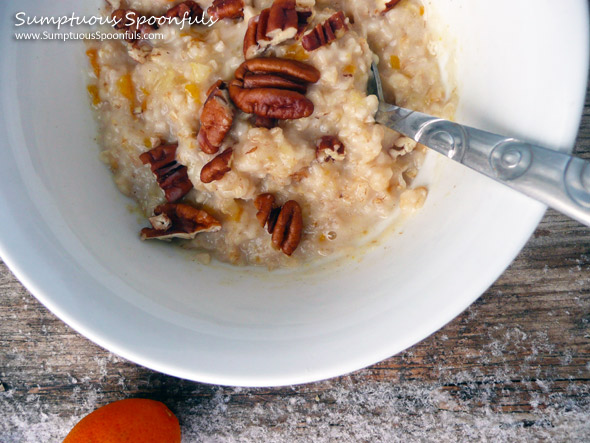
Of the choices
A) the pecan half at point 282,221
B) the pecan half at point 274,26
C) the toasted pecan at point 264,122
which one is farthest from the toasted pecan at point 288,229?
the pecan half at point 274,26

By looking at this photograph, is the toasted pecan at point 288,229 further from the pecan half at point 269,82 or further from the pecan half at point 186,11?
the pecan half at point 186,11

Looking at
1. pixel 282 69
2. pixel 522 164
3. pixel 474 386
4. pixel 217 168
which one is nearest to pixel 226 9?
pixel 282 69

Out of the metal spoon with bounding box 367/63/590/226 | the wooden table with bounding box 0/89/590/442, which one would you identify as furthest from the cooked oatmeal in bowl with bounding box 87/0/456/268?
the wooden table with bounding box 0/89/590/442

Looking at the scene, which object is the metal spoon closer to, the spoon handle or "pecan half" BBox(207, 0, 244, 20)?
the spoon handle

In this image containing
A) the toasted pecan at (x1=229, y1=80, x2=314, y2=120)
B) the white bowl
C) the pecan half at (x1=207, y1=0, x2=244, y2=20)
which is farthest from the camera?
the pecan half at (x1=207, y1=0, x2=244, y2=20)

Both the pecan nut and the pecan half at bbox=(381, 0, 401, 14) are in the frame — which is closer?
the pecan nut

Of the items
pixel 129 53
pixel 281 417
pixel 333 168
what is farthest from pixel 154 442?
pixel 129 53

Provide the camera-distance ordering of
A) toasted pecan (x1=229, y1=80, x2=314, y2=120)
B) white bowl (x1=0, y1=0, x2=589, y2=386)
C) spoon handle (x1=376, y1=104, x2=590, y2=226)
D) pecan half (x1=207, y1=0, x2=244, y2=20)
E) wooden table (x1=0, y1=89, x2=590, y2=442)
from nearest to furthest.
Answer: spoon handle (x1=376, y1=104, x2=590, y2=226) < white bowl (x1=0, y1=0, x2=589, y2=386) < toasted pecan (x1=229, y1=80, x2=314, y2=120) < pecan half (x1=207, y1=0, x2=244, y2=20) < wooden table (x1=0, y1=89, x2=590, y2=442)

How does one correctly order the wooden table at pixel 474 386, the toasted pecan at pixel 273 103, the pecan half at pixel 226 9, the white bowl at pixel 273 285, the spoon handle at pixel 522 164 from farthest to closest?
1. the wooden table at pixel 474 386
2. the pecan half at pixel 226 9
3. the toasted pecan at pixel 273 103
4. the white bowl at pixel 273 285
5. the spoon handle at pixel 522 164
